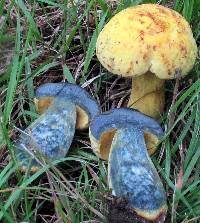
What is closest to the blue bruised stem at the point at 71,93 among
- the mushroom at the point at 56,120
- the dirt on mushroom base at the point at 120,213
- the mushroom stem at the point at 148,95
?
the mushroom at the point at 56,120

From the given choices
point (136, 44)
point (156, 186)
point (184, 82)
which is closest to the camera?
point (156, 186)

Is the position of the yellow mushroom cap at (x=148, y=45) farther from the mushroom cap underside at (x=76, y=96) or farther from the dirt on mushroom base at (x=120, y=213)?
the dirt on mushroom base at (x=120, y=213)

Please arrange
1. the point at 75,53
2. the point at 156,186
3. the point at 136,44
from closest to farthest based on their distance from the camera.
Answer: the point at 156,186, the point at 136,44, the point at 75,53

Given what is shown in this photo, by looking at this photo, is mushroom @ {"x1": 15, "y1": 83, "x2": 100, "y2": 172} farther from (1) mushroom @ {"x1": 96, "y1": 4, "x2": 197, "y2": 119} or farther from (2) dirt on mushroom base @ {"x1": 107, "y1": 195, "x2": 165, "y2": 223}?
(2) dirt on mushroom base @ {"x1": 107, "y1": 195, "x2": 165, "y2": 223}

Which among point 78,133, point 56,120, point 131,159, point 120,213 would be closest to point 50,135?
point 56,120

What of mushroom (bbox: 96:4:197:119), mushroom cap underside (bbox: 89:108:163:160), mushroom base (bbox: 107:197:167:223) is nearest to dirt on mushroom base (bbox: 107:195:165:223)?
mushroom base (bbox: 107:197:167:223)

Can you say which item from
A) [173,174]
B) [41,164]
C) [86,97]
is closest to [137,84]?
[86,97]

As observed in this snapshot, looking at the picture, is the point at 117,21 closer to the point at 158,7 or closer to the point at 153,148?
the point at 158,7
